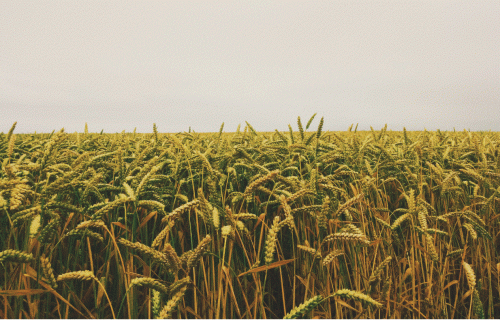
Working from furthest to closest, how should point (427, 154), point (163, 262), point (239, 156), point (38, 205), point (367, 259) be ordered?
point (427, 154)
point (239, 156)
point (367, 259)
point (38, 205)
point (163, 262)

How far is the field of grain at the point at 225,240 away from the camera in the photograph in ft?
4.22

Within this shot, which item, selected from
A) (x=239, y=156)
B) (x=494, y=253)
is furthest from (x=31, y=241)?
(x=494, y=253)

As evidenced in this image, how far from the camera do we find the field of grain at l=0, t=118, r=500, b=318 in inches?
50.6

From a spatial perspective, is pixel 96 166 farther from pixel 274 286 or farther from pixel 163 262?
pixel 274 286

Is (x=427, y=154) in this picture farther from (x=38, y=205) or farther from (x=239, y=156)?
(x=38, y=205)

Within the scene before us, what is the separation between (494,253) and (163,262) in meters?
2.31

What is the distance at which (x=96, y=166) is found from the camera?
2.11 m

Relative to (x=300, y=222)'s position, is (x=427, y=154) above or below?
above

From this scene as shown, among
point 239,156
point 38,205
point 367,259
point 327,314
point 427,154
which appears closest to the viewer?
point 38,205

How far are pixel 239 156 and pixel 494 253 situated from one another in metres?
1.93

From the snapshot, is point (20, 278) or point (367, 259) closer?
point (20, 278)

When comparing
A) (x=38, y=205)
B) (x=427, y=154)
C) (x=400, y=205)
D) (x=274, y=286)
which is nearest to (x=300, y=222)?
(x=274, y=286)

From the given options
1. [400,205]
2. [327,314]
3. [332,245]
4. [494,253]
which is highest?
[400,205]

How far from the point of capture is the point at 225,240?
1.14 metres
